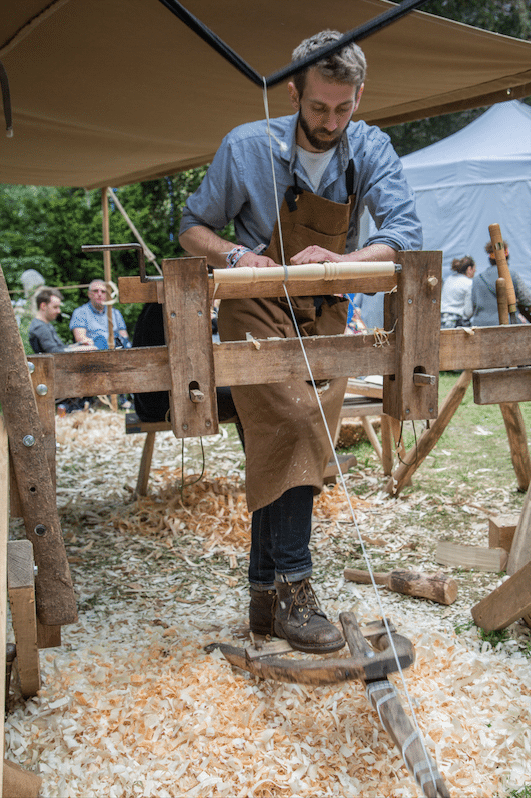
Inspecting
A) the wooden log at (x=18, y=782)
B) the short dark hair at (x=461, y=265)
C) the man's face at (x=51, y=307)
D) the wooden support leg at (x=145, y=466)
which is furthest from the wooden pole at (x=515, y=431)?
the short dark hair at (x=461, y=265)

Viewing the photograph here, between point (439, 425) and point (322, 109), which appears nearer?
point (322, 109)

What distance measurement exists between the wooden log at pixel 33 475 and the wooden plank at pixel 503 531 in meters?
1.81

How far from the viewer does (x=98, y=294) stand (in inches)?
282

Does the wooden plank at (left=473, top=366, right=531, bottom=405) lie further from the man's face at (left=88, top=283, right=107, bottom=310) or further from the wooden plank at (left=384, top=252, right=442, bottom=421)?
the man's face at (left=88, top=283, right=107, bottom=310)

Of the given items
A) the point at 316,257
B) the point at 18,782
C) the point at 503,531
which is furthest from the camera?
the point at 503,531

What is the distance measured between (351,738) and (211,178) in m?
1.74

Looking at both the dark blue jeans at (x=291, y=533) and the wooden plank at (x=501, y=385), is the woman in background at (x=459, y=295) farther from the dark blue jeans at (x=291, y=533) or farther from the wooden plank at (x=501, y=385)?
the dark blue jeans at (x=291, y=533)

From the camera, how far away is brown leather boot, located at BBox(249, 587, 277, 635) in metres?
2.24

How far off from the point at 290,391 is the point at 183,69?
2.29 meters

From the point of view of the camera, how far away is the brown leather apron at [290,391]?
6.52 feet

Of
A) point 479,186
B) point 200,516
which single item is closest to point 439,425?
point 200,516

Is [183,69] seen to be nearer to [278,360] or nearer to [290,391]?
[290,391]

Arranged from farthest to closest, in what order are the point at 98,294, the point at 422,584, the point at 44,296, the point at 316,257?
the point at 98,294 < the point at 44,296 < the point at 422,584 < the point at 316,257

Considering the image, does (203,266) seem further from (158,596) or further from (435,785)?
(158,596)
